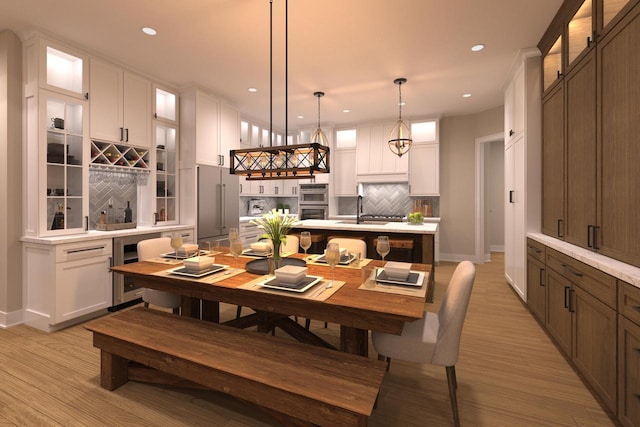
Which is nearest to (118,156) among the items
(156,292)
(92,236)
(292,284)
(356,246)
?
(92,236)

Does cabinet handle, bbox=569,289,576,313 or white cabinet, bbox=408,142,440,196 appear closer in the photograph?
cabinet handle, bbox=569,289,576,313

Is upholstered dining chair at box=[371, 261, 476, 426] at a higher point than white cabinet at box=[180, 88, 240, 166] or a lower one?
lower

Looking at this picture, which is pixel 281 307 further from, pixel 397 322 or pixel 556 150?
pixel 556 150

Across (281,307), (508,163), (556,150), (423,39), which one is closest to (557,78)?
(556,150)

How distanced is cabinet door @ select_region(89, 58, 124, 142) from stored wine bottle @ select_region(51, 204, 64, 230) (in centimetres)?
89

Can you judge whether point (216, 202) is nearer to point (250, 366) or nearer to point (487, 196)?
point (250, 366)

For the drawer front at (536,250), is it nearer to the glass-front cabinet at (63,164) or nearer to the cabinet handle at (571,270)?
the cabinet handle at (571,270)

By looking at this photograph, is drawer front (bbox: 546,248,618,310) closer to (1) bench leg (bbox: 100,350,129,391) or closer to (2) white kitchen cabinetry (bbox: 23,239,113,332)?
(1) bench leg (bbox: 100,350,129,391)

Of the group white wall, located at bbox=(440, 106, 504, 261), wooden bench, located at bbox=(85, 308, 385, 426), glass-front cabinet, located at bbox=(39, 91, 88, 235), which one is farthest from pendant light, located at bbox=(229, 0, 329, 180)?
white wall, located at bbox=(440, 106, 504, 261)

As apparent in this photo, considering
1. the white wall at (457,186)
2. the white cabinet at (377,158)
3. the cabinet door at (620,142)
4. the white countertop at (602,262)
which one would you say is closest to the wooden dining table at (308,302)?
the white countertop at (602,262)

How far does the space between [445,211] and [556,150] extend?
358 centimetres

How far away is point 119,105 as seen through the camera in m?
3.80

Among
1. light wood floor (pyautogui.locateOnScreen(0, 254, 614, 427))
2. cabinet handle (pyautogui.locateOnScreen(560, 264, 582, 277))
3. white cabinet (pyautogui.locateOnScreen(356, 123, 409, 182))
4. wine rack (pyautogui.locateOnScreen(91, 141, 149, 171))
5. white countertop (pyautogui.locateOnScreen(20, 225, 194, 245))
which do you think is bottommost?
light wood floor (pyautogui.locateOnScreen(0, 254, 614, 427))

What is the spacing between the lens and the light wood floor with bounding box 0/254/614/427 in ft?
6.03
